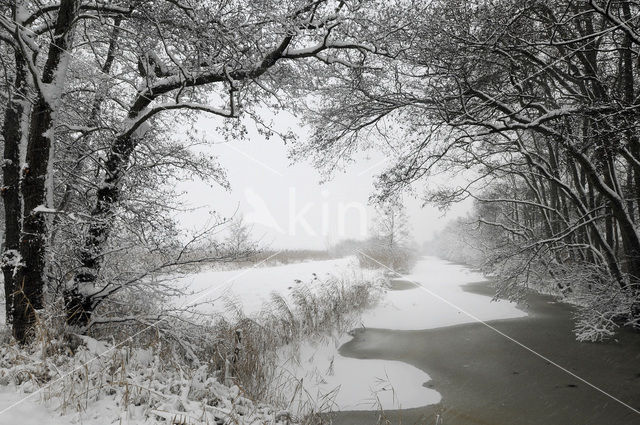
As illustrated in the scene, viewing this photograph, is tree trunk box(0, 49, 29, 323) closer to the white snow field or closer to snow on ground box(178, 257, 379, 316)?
the white snow field

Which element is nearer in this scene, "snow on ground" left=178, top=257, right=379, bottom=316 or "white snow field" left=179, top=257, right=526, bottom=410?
"white snow field" left=179, top=257, right=526, bottom=410

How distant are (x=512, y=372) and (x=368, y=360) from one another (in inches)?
102

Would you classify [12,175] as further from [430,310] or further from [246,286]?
[430,310]

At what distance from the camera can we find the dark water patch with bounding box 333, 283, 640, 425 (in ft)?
14.9

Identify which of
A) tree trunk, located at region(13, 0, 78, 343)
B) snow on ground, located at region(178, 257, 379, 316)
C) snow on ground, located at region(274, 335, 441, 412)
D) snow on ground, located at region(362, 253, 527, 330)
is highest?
tree trunk, located at region(13, 0, 78, 343)

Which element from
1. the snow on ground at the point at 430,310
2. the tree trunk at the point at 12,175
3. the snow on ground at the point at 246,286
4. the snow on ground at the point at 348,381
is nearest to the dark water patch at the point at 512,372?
the snow on ground at the point at 348,381

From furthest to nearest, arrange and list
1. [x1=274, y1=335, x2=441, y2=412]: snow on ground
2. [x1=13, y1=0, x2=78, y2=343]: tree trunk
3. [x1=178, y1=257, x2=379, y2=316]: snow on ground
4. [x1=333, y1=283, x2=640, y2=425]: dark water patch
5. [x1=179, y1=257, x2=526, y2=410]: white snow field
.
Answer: [x1=178, y1=257, x2=379, y2=316]: snow on ground → [x1=179, y1=257, x2=526, y2=410]: white snow field → [x1=274, y1=335, x2=441, y2=412]: snow on ground → [x1=333, y1=283, x2=640, y2=425]: dark water patch → [x1=13, y1=0, x2=78, y2=343]: tree trunk

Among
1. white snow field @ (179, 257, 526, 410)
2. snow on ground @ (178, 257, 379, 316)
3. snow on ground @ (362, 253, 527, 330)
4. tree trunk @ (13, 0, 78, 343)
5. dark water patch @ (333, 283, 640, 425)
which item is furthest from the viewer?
snow on ground @ (178, 257, 379, 316)

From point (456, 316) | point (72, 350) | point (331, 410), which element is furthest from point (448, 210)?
point (72, 350)

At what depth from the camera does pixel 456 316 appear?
10.1 metres

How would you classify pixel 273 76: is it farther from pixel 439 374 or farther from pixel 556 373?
pixel 556 373

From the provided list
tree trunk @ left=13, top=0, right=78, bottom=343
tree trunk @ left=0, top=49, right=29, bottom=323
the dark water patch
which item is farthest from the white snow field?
tree trunk @ left=0, top=49, right=29, bottom=323

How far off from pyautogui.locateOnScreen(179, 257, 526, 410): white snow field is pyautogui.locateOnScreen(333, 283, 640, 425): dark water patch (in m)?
0.31

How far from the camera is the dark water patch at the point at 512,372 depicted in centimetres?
455
